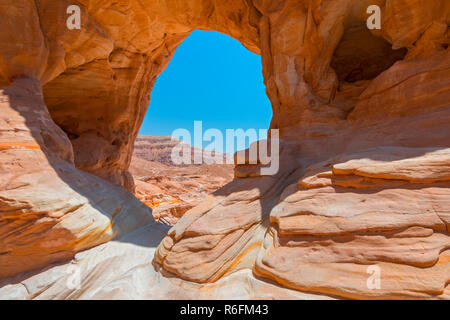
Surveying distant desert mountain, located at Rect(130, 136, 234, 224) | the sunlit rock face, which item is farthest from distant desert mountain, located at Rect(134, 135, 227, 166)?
the sunlit rock face

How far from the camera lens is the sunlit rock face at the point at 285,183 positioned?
2152 millimetres

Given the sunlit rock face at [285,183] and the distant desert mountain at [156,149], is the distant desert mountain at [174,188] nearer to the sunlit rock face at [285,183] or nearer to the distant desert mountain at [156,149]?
the sunlit rock face at [285,183]

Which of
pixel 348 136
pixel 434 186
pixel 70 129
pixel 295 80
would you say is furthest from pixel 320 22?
pixel 70 129

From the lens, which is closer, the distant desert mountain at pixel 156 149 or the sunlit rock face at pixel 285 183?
the sunlit rock face at pixel 285 183

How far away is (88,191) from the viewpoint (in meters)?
4.20

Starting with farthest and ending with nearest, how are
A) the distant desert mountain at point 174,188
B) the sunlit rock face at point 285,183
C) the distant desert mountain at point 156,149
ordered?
the distant desert mountain at point 156,149
the distant desert mountain at point 174,188
the sunlit rock face at point 285,183

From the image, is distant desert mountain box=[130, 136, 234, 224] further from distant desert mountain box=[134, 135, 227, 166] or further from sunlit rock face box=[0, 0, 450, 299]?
distant desert mountain box=[134, 135, 227, 166]

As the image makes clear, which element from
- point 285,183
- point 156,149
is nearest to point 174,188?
point 285,183

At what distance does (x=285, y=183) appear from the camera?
3646mm

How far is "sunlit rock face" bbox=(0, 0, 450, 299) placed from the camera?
2.15 metres

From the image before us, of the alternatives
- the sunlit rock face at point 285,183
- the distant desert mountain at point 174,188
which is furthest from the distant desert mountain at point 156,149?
the sunlit rock face at point 285,183

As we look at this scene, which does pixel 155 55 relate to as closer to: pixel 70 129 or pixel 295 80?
pixel 70 129

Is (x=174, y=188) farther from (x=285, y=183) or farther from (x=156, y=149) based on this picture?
(x=156, y=149)
